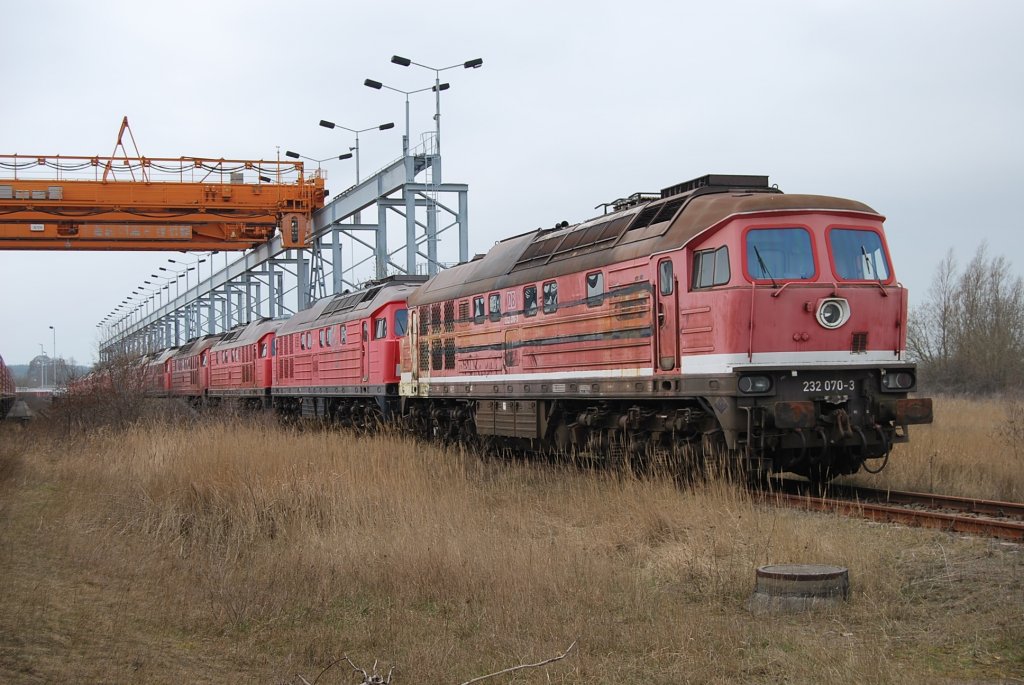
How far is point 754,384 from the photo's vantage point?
12.2 m

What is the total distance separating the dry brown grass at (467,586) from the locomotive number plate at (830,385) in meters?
1.66

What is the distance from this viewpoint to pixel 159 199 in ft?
141

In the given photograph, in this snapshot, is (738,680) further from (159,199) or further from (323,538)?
(159,199)

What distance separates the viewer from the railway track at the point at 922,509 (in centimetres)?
1029

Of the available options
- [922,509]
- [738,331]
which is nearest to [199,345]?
[738,331]

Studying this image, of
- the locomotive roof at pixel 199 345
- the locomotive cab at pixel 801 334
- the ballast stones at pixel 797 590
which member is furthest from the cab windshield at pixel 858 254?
the locomotive roof at pixel 199 345

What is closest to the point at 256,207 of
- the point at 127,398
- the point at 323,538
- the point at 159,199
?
the point at 159,199

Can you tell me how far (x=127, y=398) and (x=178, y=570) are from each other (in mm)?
19718

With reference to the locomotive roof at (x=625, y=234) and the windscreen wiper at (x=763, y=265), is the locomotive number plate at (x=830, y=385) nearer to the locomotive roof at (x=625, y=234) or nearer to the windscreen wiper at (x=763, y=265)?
the windscreen wiper at (x=763, y=265)

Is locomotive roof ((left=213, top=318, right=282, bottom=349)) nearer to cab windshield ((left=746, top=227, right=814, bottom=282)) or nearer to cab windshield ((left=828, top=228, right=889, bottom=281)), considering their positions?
cab windshield ((left=746, top=227, right=814, bottom=282))

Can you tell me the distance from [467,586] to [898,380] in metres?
6.83

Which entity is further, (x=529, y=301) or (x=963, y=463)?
(x=529, y=301)

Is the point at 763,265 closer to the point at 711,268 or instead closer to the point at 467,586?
the point at 711,268

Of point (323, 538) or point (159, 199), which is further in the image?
point (159, 199)
